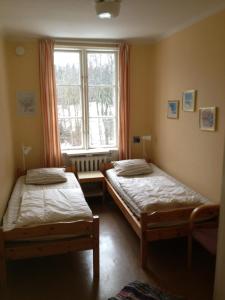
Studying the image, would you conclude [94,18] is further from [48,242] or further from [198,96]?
[48,242]

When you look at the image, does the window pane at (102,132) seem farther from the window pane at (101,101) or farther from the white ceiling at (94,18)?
the white ceiling at (94,18)

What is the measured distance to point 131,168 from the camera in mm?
4031

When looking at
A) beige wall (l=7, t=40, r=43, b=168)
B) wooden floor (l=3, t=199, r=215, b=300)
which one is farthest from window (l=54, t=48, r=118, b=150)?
wooden floor (l=3, t=199, r=215, b=300)

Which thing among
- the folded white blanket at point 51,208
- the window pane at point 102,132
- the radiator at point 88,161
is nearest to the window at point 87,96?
the window pane at point 102,132

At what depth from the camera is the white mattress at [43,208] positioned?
2416mm

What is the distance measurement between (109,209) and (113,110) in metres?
1.67

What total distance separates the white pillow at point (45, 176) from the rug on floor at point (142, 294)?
6.39 ft

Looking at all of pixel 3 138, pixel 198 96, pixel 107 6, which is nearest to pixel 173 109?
pixel 198 96

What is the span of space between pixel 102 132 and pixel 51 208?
86.0 inches

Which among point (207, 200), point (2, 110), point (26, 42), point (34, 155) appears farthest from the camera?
point (34, 155)

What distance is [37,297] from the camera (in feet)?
7.23

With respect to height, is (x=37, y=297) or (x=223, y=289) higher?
(x=223, y=289)

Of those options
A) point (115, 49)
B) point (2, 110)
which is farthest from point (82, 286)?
point (115, 49)

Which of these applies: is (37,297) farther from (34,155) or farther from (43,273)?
(34,155)
